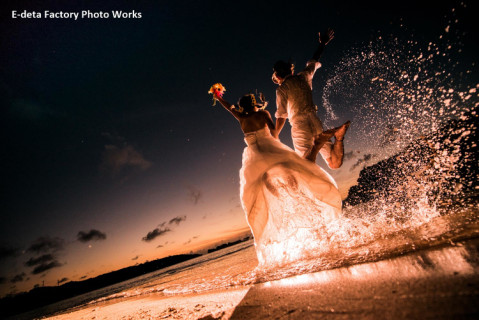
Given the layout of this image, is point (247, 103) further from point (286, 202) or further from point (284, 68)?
point (286, 202)

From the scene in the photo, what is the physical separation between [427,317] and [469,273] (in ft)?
1.64

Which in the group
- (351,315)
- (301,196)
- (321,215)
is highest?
(301,196)

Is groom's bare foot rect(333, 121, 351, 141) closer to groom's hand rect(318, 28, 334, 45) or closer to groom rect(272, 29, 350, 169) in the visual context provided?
groom rect(272, 29, 350, 169)

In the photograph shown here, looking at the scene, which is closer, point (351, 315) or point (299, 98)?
point (351, 315)

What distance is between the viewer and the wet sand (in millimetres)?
992

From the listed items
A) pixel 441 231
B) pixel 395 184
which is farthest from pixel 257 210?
pixel 395 184

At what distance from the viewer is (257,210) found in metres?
3.61

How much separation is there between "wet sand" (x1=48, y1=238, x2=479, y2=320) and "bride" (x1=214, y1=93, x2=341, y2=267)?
4.78ft

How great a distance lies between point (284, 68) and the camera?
4.49 meters

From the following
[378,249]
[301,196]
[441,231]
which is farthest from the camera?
[301,196]

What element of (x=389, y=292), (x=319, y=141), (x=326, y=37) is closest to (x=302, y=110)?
(x=319, y=141)

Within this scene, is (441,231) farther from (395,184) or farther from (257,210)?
(395,184)

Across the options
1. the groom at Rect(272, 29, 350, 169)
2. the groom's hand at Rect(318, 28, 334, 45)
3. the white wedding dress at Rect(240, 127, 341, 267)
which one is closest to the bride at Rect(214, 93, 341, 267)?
the white wedding dress at Rect(240, 127, 341, 267)

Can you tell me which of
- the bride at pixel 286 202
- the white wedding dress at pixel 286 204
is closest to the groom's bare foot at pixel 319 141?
the bride at pixel 286 202
